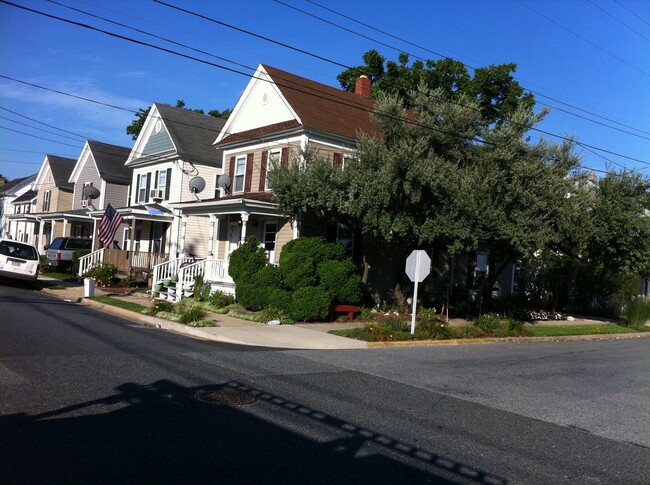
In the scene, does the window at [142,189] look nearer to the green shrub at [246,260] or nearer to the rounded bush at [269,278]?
the green shrub at [246,260]

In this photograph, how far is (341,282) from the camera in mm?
18438

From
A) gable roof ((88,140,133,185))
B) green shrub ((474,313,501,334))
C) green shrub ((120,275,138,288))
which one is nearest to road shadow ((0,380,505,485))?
green shrub ((474,313,501,334))

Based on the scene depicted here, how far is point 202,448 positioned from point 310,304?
1212 centimetres

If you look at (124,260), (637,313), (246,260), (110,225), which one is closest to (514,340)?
(246,260)

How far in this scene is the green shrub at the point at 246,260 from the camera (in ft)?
63.5

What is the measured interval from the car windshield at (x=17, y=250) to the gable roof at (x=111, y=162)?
15.1 m

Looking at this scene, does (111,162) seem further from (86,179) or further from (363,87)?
(363,87)

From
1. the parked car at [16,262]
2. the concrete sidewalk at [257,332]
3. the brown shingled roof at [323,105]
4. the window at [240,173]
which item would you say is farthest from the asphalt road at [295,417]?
the window at [240,173]

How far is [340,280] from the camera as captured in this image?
60.3 feet

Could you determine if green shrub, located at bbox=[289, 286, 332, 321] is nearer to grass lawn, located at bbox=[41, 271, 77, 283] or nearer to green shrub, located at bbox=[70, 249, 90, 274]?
grass lawn, located at bbox=[41, 271, 77, 283]

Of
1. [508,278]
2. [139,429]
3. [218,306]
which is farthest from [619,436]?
[508,278]

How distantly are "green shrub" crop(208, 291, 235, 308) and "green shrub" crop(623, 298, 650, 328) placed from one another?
17.6 metres

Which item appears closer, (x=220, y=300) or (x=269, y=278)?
(x=269, y=278)

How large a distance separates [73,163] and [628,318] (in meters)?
41.0
